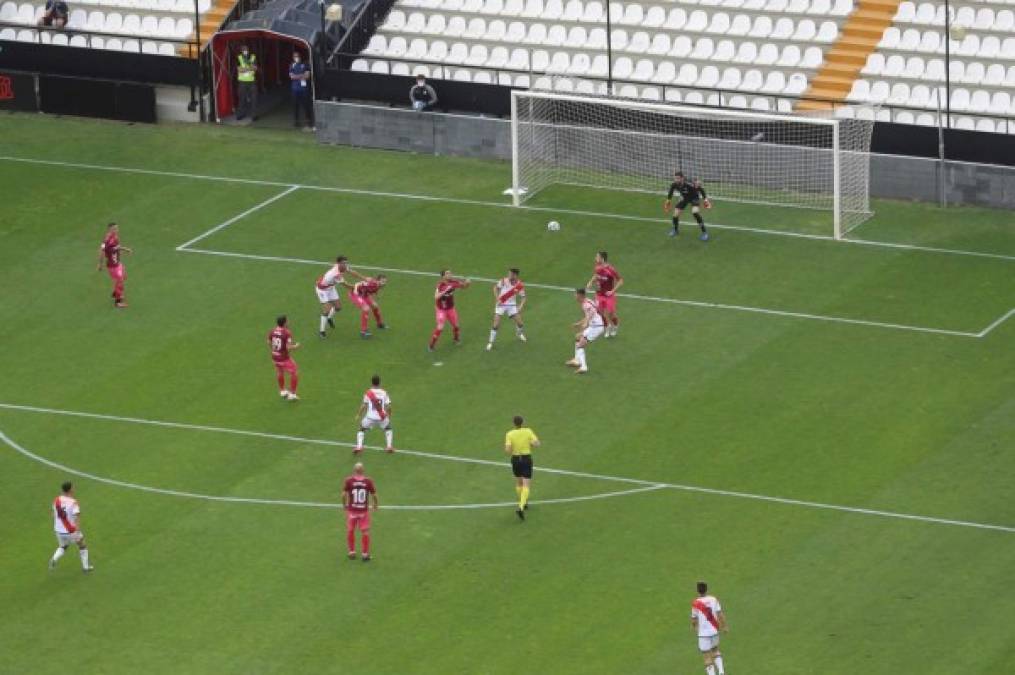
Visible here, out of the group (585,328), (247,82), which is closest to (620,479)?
(585,328)

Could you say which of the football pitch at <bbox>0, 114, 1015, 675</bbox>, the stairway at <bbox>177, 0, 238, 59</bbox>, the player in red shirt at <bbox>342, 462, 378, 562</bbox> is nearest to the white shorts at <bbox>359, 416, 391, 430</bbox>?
the football pitch at <bbox>0, 114, 1015, 675</bbox>

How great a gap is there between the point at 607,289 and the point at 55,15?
23517 millimetres

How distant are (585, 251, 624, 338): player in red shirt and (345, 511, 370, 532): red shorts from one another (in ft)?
32.2

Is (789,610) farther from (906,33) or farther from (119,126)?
(119,126)

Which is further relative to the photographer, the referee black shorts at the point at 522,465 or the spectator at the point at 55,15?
the spectator at the point at 55,15

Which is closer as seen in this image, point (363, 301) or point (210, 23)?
point (363, 301)

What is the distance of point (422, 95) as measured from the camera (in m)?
62.4

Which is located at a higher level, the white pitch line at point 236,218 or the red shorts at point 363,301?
the white pitch line at point 236,218

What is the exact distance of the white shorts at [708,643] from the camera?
37.2 metres

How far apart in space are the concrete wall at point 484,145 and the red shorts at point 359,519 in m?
20.5

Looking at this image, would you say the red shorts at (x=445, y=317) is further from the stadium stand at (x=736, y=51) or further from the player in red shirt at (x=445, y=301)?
the stadium stand at (x=736, y=51)

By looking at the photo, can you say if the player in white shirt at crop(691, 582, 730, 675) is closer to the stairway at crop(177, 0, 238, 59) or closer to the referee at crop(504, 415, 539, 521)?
the referee at crop(504, 415, 539, 521)

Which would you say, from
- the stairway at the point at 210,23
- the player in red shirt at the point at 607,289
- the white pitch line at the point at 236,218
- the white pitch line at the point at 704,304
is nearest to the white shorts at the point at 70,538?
the player in red shirt at the point at 607,289

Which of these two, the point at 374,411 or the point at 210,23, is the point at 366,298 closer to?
the point at 374,411
